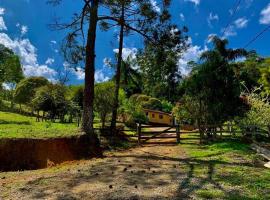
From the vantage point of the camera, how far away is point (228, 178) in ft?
34.0

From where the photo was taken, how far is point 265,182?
971 centimetres

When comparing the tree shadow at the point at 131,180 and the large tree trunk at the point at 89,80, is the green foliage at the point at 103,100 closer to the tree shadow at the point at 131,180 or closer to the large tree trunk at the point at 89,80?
the large tree trunk at the point at 89,80

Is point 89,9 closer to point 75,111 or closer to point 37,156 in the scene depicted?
point 37,156

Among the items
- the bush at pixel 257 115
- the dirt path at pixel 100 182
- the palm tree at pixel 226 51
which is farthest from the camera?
the palm tree at pixel 226 51

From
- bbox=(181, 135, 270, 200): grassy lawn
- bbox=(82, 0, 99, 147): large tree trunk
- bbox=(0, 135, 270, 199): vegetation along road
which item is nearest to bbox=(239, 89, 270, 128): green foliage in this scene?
bbox=(181, 135, 270, 200): grassy lawn

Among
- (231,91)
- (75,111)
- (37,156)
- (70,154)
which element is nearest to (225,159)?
(70,154)

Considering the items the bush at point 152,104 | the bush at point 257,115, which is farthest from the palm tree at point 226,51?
the bush at point 257,115

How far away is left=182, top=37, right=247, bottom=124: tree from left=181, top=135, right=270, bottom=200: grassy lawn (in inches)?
317

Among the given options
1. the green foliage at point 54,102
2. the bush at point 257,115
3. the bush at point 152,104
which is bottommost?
the bush at point 257,115

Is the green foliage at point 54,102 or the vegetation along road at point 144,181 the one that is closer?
the vegetation along road at point 144,181

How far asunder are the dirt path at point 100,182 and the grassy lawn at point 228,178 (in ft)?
1.53

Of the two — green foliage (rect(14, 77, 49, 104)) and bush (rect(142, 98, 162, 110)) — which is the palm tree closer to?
bush (rect(142, 98, 162, 110))

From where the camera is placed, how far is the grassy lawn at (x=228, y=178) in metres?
8.48

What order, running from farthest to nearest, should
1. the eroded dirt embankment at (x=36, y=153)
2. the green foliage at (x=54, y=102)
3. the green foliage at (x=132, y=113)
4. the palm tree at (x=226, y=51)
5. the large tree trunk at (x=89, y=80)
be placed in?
the palm tree at (x=226, y=51) → the green foliage at (x=54, y=102) → the green foliage at (x=132, y=113) → the large tree trunk at (x=89, y=80) → the eroded dirt embankment at (x=36, y=153)
